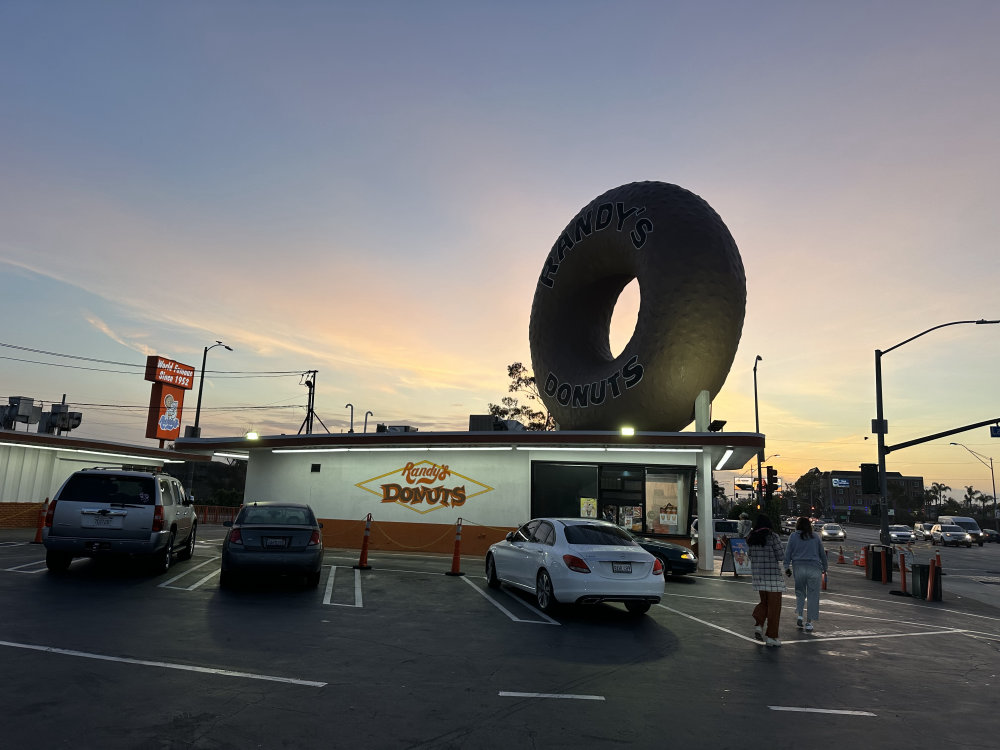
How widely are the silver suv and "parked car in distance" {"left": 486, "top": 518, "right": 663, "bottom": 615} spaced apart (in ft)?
22.1

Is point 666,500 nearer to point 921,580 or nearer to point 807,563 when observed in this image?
point 921,580

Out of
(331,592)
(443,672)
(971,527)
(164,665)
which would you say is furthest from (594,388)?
(971,527)

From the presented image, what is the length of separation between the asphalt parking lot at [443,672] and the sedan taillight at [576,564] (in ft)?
2.61

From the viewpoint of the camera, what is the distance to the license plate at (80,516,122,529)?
11562 mm

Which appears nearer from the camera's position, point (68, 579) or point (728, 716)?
point (728, 716)

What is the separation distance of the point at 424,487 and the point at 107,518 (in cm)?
1105

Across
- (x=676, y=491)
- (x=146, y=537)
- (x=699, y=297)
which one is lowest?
(x=146, y=537)

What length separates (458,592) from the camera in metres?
12.4

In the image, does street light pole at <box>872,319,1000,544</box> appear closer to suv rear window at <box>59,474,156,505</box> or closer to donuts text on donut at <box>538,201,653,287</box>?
donuts text on donut at <box>538,201,653,287</box>

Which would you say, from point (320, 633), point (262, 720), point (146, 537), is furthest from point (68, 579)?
point (262, 720)

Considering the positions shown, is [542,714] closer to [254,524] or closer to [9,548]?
[254,524]

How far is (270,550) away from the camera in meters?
11.4

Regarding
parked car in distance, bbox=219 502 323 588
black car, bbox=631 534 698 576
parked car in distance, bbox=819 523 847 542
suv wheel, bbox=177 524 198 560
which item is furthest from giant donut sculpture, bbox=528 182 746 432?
parked car in distance, bbox=819 523 847 542

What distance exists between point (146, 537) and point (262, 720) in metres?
8.22
